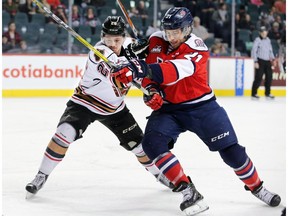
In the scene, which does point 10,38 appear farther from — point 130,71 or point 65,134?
point 130,71

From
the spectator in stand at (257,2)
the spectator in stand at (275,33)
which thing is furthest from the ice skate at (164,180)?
the spectator in stand at (257,2)

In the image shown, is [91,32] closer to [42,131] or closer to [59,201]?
[42,131]

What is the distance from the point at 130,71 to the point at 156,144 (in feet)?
1.38

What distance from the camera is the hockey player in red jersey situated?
3213mm

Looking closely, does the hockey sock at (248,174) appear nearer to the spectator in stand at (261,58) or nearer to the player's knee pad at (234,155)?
the player's knee pad at (234,155)

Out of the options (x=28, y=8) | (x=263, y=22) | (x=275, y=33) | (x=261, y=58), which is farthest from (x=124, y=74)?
(x=263, y=22)

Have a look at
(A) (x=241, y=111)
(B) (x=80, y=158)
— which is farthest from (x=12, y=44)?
(B) (x=80, y=158)

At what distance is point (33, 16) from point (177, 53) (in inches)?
289

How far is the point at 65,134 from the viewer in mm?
3592

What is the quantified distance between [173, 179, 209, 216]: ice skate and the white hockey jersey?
70cm

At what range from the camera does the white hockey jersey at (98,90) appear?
3.65 m

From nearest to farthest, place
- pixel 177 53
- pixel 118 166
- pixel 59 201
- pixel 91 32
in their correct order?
pixel 177 53 < pixel 59 201 < pixel 118 166 < pixel 91 32

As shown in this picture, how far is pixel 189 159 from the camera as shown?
4930mm

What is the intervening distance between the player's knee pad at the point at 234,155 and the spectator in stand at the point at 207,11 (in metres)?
8.65
